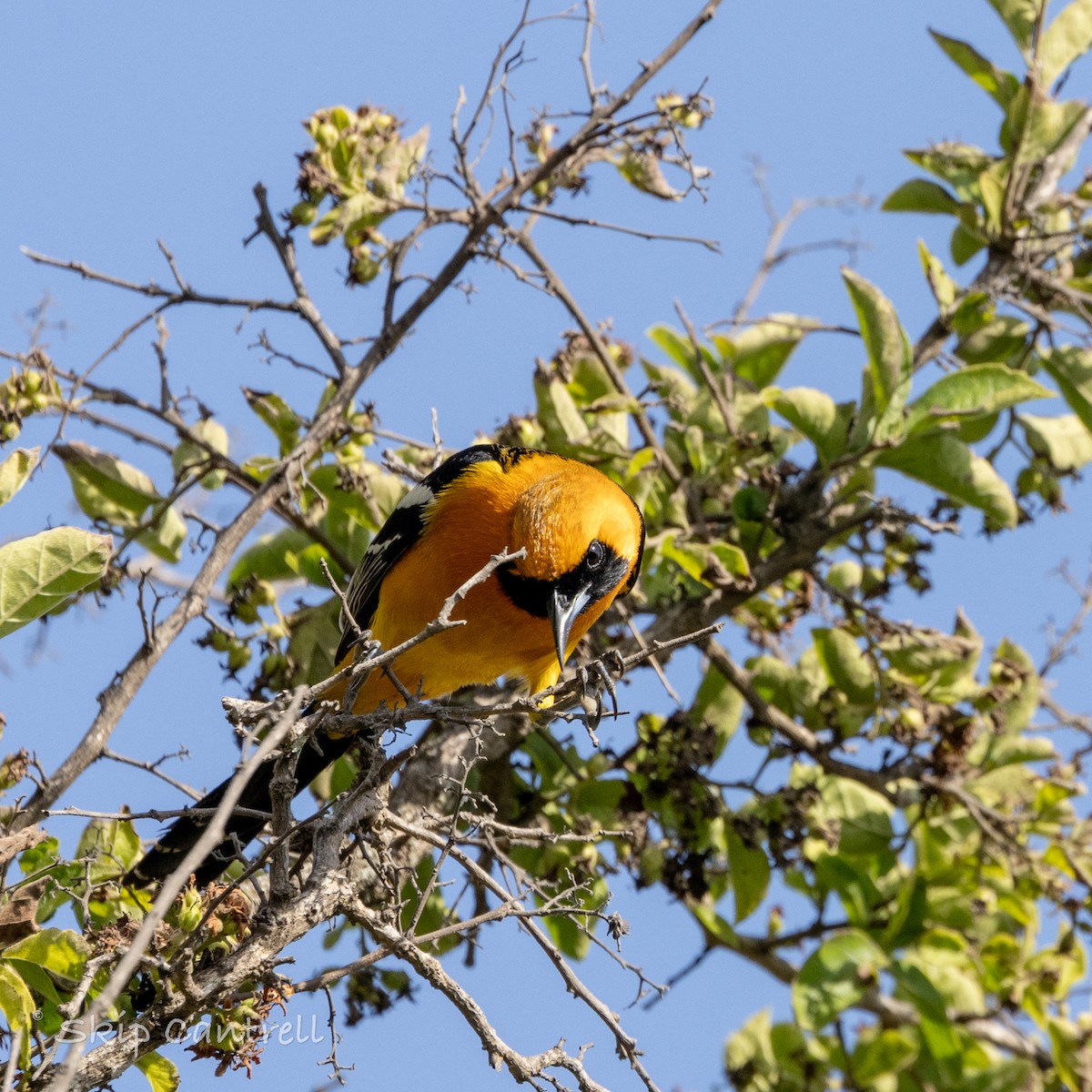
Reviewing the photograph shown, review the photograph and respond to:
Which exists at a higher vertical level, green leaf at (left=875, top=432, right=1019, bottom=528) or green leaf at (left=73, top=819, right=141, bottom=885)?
green leaf at (left=875, top=432, right=1019, bottom=528)

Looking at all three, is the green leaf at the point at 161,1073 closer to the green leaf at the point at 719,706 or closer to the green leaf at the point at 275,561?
the green leaf at the point at 275,561

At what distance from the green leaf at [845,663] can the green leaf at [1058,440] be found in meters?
1.13

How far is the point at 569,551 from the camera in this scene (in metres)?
3.46

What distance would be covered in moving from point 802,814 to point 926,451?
4.26 ft

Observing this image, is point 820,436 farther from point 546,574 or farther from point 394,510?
point 394,510

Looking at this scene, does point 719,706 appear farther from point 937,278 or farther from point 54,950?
point 54,950

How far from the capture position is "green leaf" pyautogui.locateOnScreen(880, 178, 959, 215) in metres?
4.80

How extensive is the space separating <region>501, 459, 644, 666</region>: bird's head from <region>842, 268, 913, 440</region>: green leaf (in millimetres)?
951

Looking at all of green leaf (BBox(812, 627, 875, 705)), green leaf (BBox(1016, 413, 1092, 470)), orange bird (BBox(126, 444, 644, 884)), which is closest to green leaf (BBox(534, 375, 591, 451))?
orange bird (BBox(126, 444, 644, 884))

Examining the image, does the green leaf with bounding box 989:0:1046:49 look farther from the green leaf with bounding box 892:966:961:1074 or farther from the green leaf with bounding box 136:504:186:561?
the green leaf with bounding box 136:504:186:561

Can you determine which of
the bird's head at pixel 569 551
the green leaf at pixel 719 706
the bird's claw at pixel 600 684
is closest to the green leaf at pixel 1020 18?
the bird's head at pixel 569 551

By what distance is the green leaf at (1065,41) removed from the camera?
14.9ft

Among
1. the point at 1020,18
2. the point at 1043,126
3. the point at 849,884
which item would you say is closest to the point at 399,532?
the point at 849,884

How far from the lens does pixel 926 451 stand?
4051 mm
